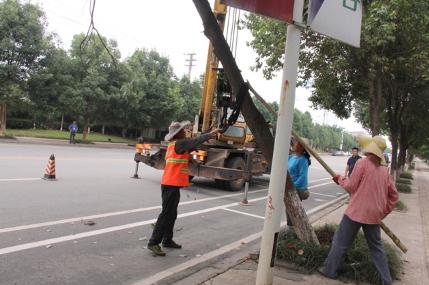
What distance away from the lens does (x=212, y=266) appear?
618 centimetres

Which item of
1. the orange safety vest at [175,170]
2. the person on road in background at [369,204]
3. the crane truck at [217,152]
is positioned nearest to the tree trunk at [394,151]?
the crane truck at [217,152]

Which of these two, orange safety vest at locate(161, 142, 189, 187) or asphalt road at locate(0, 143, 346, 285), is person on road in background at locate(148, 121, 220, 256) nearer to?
orange safety vest at locate(161, 142, 189, 187)

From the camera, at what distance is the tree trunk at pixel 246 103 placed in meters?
5.78

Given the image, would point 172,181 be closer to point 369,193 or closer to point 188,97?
point 369,193

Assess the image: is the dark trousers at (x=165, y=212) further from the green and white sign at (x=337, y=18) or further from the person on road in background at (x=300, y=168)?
the green and white sign at (x=337, y=18)

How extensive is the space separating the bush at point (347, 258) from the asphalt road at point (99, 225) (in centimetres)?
121

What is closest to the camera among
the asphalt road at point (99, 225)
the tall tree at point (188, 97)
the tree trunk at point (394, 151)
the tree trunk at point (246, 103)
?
the asphalt road at point (99, 225)

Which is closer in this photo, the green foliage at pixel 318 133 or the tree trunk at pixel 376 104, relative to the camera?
the tree trunk at pixel 376 104

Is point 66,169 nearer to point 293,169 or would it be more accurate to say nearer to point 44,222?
point 44,222

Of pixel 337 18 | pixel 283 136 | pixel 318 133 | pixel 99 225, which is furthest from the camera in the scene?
pixel 318 133

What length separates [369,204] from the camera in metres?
5.50

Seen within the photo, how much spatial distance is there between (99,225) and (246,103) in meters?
3.46

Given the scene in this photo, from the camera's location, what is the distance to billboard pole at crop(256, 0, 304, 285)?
4.69 metres

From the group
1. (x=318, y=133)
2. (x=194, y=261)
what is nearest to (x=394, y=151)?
(x=194, y=261)
